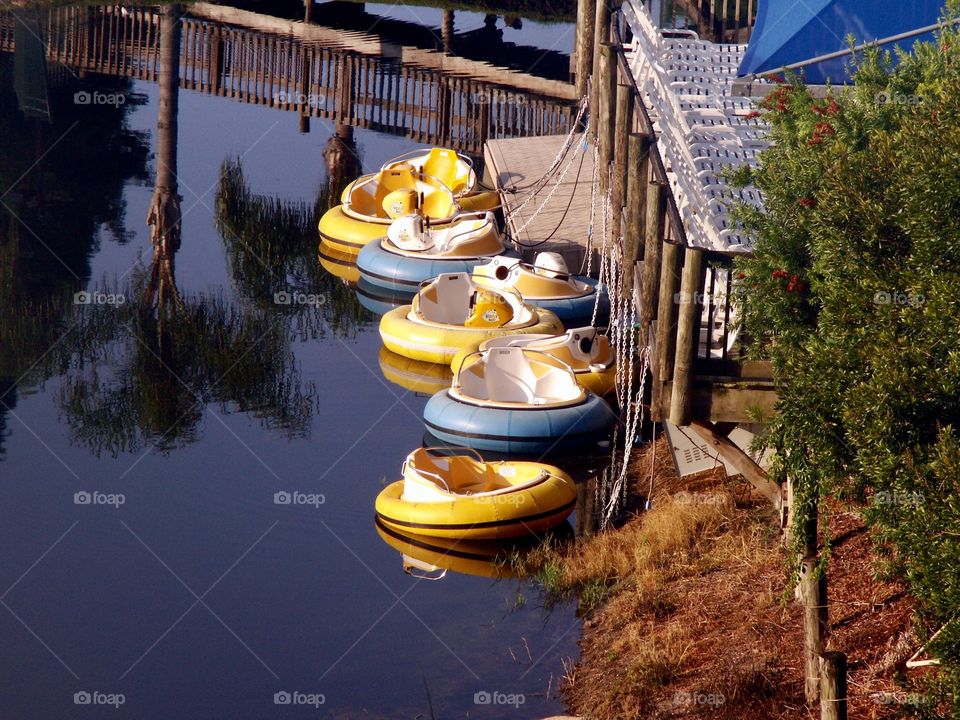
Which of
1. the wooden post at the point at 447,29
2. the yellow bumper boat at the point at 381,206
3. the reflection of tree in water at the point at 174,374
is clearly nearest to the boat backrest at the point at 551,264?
the yellow bumper boat at the point at 381,206

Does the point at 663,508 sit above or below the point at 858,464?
below

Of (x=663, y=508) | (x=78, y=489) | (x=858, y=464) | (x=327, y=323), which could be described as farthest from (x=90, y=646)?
(x=327, y=323)

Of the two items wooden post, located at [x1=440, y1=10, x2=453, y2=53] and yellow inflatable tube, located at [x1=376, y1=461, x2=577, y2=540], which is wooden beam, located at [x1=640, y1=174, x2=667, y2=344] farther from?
wooden post, located at [x1=440, y1=10, x2=453, y2=53]

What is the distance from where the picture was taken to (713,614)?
871cm

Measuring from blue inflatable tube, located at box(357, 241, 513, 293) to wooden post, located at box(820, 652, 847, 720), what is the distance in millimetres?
10872

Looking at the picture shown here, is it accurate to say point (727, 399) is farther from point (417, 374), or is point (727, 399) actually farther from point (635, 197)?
point (417, 374)

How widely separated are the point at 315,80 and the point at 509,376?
14.3 m

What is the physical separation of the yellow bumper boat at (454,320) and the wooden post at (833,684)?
8.29 metres

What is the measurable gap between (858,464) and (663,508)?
4.93m

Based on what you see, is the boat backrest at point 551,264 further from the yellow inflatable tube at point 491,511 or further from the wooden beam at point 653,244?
the wooden beam at point 653,244

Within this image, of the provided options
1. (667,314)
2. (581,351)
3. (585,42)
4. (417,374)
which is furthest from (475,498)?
(585,42)

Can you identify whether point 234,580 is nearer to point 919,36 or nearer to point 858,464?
point 858,464

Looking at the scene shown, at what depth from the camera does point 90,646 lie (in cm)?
947

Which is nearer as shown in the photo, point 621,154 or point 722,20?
point 621,154
